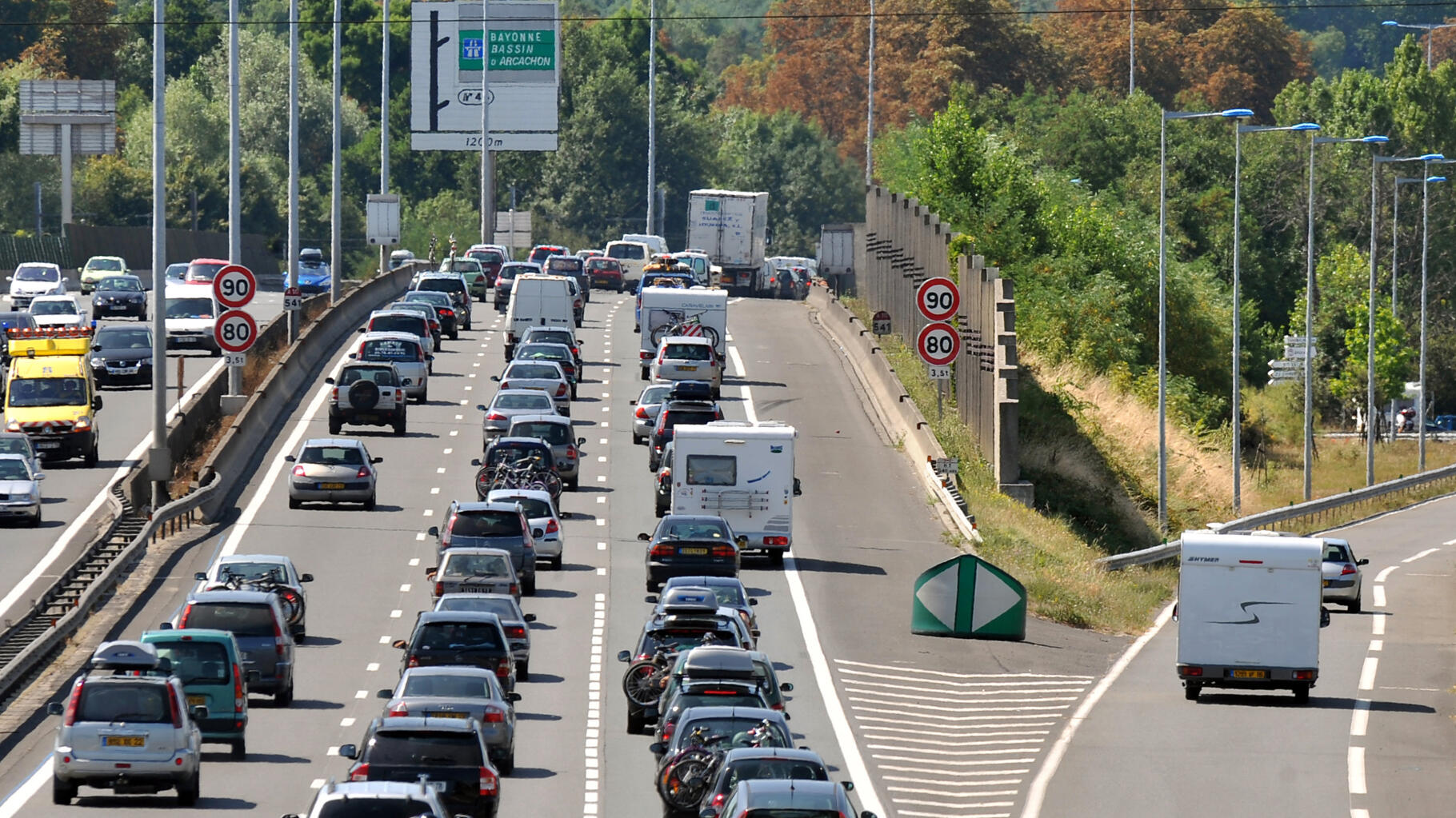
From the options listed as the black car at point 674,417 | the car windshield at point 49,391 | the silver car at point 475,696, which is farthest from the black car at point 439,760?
the car windshield at point 49,391

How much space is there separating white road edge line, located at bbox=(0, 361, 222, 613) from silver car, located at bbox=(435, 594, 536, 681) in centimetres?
919

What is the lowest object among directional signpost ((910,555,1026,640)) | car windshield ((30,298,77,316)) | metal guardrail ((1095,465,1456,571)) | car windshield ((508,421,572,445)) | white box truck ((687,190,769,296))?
metal guardrail ((1095,465,1456,571))

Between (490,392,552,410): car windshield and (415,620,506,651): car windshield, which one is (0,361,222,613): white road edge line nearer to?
(490,392,552,410): car windshield

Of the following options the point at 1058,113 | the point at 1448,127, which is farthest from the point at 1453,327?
the point at 1058,113

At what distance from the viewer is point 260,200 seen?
141125 millimetres

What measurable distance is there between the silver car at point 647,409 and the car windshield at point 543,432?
5531 millimetres

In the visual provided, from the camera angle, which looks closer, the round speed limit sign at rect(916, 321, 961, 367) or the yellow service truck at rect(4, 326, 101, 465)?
the round speed limit sign at rect(916, 321, 961, 367)

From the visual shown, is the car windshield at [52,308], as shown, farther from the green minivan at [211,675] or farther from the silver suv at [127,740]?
the silver suv at [127,740]

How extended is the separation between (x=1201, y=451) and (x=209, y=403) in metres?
34.1

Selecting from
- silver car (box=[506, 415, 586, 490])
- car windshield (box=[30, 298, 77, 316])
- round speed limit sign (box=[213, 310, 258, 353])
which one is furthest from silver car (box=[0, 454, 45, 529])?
car windshield (box=[30, 298, 77, 316])

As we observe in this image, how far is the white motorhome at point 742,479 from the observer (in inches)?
1617

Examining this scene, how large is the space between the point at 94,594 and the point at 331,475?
9850mm

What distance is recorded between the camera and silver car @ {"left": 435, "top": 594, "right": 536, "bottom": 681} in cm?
2997

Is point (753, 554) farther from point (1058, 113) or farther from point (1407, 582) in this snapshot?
point (1058, 113)
